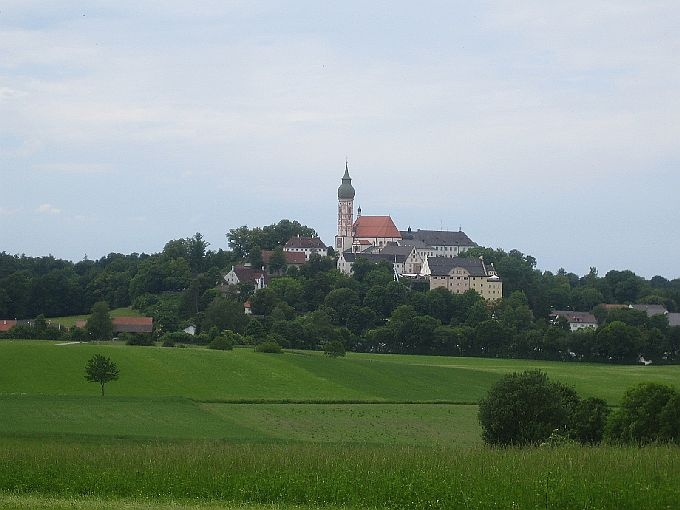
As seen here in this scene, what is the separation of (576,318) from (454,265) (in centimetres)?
2028

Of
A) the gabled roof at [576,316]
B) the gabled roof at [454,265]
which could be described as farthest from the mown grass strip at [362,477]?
the gabled roof at [454,265]

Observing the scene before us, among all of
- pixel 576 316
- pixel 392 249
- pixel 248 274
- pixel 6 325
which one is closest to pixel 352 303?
pixel 248 274

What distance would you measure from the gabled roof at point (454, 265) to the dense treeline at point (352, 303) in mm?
4000

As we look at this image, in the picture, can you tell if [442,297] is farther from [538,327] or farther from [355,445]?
[355,445]

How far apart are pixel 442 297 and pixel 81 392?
79687 mm

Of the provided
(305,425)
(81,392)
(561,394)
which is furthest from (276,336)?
(561,394)

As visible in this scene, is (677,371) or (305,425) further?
(677,371)

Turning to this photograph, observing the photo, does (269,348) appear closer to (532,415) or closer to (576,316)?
(532,415)

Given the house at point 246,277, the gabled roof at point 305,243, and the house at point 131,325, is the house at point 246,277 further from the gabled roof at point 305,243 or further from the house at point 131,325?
the house at point 131,325

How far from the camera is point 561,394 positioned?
42.6 meters

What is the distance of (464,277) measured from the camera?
524 feet

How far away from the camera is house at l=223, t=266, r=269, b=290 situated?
503ft

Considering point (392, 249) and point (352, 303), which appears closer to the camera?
point (352, 303)

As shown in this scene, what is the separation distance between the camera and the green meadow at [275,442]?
81.7ft
